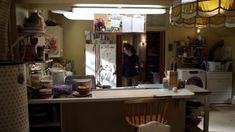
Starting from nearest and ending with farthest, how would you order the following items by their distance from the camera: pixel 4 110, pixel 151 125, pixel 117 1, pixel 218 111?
pixel 4 110 < pixel 151 125 < pixel 117 1 < pixel 218 111

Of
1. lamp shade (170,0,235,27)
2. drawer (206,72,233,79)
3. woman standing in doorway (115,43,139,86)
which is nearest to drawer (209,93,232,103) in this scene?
drawer (206,72,233,79)

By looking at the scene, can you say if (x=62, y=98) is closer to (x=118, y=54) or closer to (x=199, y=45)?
(x=118, y=54)

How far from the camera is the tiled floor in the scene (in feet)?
13.3

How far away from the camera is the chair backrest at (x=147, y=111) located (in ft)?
7.63

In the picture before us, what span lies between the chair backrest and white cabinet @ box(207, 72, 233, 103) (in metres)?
3.52

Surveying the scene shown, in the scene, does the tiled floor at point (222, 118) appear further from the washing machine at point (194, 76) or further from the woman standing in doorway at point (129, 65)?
the woman standing in doorway at point (129, 65)

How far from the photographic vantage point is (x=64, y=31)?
5637 millimetres

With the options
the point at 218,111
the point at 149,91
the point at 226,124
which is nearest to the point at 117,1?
the point at 149,91

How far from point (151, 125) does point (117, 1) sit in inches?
51.7

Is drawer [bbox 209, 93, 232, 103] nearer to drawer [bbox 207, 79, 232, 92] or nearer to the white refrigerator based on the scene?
drawer [bbox 207, 79, 232, 92]

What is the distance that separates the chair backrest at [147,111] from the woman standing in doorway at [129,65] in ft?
9.37

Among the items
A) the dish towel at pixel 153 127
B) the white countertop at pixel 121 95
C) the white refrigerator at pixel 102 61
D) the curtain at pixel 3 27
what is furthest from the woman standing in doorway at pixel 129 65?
the curtain at pixel 3 27

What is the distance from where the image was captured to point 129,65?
5.34m

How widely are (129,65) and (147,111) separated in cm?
289
